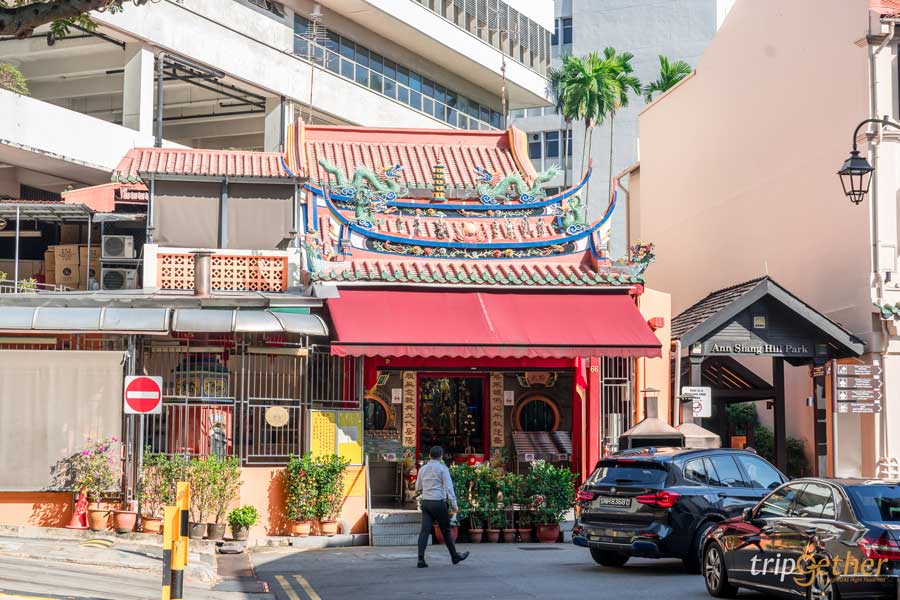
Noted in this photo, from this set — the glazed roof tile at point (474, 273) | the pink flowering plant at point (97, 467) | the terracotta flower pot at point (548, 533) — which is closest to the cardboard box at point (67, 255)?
the glazed roof tile at point (474, 273)

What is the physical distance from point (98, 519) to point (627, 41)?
48.3m

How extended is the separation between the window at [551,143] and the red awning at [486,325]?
4561 centimetres

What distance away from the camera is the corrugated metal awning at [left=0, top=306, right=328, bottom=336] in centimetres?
1992

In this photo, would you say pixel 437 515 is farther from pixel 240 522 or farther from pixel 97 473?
pixel 97 473

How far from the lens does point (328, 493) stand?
2080 centimetres

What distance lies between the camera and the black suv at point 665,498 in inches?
609

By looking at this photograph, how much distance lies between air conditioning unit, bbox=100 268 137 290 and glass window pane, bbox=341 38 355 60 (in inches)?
743

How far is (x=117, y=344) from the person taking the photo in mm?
20953

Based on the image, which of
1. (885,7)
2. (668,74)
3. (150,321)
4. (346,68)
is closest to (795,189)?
(885,7)

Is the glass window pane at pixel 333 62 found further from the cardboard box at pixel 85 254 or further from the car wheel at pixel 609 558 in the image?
the car wheel at pixel 609 558

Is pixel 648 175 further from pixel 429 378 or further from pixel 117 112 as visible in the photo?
pixel 117 112

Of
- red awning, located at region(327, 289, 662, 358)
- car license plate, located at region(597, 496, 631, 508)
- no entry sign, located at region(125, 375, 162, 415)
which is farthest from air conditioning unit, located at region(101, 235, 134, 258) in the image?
car license plate, located at region(597, 496, 631, 508)

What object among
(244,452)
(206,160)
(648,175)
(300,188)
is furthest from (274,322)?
(648,175)

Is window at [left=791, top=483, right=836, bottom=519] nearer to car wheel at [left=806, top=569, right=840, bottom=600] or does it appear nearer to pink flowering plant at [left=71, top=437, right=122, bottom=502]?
car wheel at [left=806, top=569, right=840, bottom=600]
